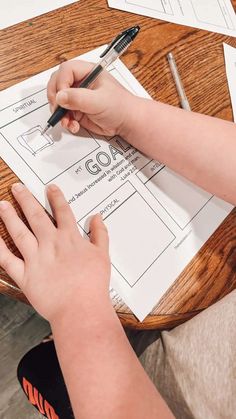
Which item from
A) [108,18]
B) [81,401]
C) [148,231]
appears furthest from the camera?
[108,18]

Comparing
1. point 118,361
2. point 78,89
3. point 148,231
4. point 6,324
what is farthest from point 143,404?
point 6,324

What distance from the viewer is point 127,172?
558 millimetres

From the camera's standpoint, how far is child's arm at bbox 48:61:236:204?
57cm

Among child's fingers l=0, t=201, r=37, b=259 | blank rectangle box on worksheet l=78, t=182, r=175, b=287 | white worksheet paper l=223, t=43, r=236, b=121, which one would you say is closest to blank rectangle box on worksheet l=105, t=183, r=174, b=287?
blank rectangle box on worksheet l=78, t=182, r=175, b=287

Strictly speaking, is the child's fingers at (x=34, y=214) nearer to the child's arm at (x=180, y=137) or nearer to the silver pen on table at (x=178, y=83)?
the child's arm at (x=180, y=137)

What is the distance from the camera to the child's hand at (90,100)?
1.62 feet

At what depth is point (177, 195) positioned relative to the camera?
58 cm

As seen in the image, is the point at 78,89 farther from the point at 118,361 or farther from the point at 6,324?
the point at 6,324

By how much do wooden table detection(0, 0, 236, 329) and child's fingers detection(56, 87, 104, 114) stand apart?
101 millimetres

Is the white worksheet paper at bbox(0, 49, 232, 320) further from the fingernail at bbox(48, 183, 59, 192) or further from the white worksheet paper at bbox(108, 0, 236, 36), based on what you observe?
the white worksheet paper at bbox(108, 0, 236, 36)

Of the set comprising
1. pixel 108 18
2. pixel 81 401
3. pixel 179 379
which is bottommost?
pixel 179 379

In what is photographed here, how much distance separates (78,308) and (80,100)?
10.1 inches

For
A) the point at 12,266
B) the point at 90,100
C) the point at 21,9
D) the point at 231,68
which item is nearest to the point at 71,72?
the point at 90,100

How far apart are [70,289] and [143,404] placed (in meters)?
0.15
